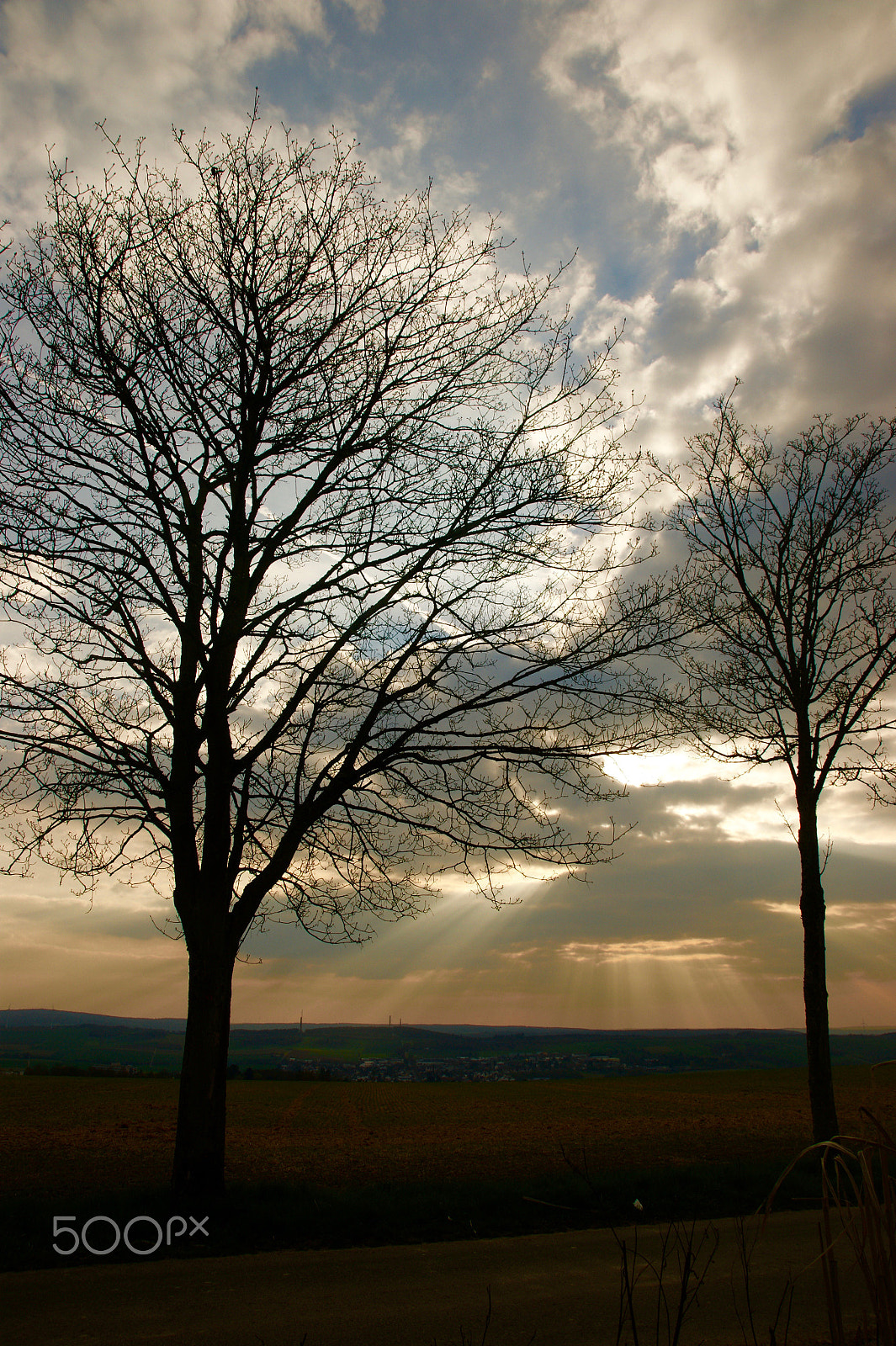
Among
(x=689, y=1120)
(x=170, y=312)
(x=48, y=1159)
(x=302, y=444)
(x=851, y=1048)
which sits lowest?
(x=851, y=1048)

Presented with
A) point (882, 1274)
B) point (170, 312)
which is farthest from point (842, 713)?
point (882, 1274)

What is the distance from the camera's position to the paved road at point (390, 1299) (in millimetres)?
4707

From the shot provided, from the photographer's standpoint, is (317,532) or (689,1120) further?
(689,1120)

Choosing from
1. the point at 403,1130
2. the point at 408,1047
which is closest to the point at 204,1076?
the point at 403,1130

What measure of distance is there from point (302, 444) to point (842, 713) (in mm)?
8416

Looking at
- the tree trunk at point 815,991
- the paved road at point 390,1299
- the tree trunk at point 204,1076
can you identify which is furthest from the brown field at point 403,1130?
the tree trunk at point 204,1076

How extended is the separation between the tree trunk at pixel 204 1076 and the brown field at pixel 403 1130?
2679mm

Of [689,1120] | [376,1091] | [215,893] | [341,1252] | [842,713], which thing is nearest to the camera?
[341,1252]

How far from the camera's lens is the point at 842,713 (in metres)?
11.8

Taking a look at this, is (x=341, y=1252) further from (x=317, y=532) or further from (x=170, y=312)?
(x=170, y=312)

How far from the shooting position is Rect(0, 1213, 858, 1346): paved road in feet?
15.4
